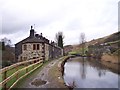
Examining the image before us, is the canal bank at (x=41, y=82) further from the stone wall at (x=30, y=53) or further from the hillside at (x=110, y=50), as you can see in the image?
the hillside at (x=110, y=50)

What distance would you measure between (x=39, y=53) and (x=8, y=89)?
825 inches

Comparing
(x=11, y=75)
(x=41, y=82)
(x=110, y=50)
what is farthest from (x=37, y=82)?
(x=110, y=50)

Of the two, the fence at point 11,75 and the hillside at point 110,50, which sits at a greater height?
the hillside at point 110,50

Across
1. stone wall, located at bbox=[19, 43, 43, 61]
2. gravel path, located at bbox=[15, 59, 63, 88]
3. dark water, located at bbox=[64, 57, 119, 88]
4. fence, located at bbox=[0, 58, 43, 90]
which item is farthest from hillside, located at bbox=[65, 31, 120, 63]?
gravel path, located at bbox=[15, 59, 63, 88]

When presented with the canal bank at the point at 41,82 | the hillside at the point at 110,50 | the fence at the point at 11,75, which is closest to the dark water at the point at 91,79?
the canal bank at the point at 41,82

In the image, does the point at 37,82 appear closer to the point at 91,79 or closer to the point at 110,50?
the point at 91,79

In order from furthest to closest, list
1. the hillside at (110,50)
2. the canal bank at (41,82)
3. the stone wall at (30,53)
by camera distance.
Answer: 1. the hillside at (110,50)
2. the stone wall at (30,53)
3. the canal bank at (41,82)

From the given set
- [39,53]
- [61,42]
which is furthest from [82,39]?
[39,53]

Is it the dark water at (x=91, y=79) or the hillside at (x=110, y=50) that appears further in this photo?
the hillside at (x=110, y=50)

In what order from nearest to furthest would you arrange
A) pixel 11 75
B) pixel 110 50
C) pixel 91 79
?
pixel 11 75 → pixel 91 79 → pixel 110 50

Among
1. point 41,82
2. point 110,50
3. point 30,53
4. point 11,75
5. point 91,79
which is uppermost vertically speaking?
point 110,50

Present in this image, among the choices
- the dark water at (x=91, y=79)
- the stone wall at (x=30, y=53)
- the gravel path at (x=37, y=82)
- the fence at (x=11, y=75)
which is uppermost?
the stone wall at (x=30, y=53)

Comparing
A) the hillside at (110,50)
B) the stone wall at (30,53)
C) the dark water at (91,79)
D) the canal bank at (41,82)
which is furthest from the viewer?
the hillside at (110,50)

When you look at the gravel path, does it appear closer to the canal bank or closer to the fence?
the canal bank
